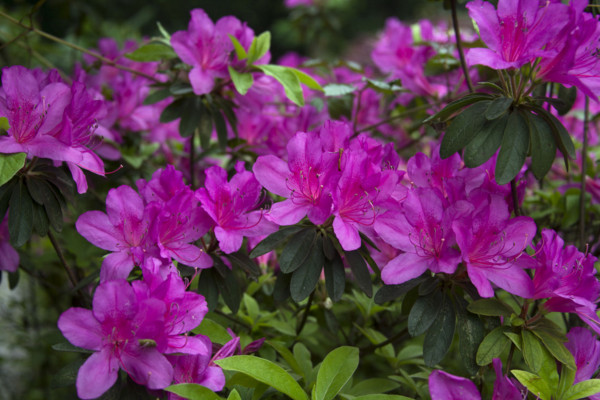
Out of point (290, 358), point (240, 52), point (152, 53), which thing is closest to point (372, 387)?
point (290, 358)

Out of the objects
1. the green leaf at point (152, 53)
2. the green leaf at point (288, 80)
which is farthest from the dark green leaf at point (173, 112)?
the green leaf at point (288, 80)

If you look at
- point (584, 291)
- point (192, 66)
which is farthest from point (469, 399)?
point (192, 66)

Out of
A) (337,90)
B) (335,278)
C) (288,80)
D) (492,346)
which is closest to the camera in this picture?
(492,346)

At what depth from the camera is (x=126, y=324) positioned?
84 cm

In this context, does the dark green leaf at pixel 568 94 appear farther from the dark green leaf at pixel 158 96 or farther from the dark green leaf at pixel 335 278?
the dark green leaf at pixel 158 96

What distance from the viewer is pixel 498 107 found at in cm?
101

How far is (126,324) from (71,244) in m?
0.80

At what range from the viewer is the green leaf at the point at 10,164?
94 centimetres

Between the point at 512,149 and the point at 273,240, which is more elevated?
the point at 512,149

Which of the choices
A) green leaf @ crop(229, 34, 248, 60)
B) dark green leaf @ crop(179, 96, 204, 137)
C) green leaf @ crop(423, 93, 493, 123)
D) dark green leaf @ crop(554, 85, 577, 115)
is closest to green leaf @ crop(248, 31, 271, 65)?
green leaf @ crop(229, 34, 248, 60)

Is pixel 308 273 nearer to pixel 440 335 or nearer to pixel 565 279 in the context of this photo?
pixel 440 335

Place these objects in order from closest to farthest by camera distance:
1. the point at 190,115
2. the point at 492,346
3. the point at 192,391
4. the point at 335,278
A: the point at 192,391
the point at 492,346
the point at 335,278
the point at 190,115

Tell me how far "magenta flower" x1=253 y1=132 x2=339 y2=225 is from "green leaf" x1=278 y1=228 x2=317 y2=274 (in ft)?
0.17

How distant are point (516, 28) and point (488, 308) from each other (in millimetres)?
482
